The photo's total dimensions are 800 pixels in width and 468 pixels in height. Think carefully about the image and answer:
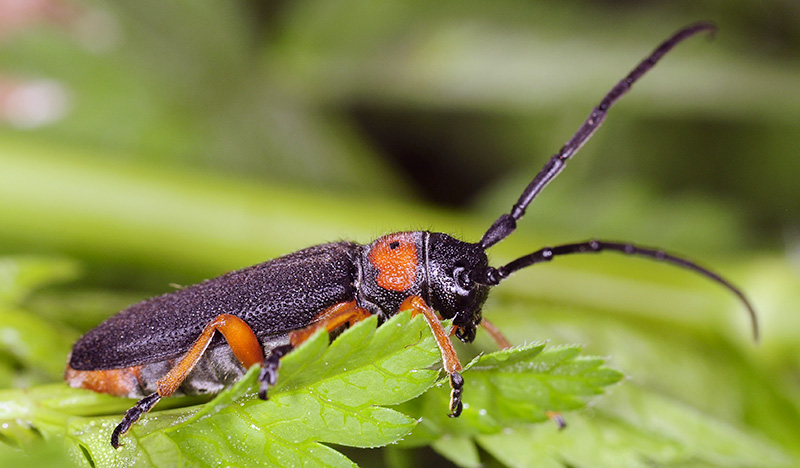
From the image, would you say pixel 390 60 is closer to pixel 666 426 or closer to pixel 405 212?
pixel 405 212

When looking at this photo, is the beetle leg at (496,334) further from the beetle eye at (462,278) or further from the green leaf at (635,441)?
the green leaf at (635,441)

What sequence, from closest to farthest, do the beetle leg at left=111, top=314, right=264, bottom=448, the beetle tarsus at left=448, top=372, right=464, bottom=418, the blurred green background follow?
the beetle tarsus at left=448, top=372, right=464, bottom=418, the beetle leg at left=111, top=314, right=264, bottom=448, the blurred green background

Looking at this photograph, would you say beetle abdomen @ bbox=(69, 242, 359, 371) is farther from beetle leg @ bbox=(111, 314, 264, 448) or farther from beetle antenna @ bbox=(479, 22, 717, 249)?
beetle antenna @ bbox=(479, 22, 717, 249)

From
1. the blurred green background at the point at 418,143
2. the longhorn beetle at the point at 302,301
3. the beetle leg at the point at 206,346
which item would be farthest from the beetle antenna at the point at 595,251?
the blurred green background at the point at 418,143

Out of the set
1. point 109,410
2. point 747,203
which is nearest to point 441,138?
point 747,203

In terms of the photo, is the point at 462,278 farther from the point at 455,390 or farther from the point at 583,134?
the point at 583,134

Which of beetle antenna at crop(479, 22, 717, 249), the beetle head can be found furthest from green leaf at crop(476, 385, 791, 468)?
beetle antenna at crop(479, 22, 717, 249)

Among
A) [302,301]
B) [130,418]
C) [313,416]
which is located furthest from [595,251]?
[130,418]
